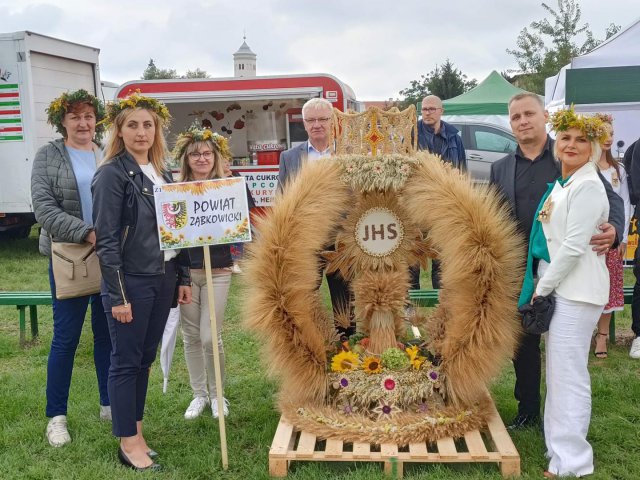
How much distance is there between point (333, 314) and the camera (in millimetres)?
3830

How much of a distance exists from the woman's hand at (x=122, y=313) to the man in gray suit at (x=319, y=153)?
4.24ft

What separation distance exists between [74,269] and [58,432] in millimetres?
980

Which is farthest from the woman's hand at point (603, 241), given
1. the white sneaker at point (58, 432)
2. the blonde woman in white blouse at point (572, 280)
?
the white sneaker at point (58, 432)

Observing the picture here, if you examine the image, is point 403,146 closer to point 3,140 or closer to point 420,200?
point 420,200

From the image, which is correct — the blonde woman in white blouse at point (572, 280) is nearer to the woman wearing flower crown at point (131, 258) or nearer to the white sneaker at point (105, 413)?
the woman wearing flower crown at point (131, 258)

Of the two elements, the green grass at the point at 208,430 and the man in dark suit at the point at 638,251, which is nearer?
the green grass at the point at 208,430

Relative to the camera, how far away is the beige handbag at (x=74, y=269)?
11.4 feet

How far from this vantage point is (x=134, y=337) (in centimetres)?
314

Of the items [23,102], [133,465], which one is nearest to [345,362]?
[133,465]

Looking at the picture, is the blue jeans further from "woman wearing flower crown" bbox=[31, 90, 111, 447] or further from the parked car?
the parked car

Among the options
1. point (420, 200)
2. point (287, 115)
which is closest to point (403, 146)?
point (420, 200)

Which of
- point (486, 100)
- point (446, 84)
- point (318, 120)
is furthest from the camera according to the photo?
point (446, 84)

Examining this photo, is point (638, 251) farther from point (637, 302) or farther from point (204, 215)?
point (204, 215)

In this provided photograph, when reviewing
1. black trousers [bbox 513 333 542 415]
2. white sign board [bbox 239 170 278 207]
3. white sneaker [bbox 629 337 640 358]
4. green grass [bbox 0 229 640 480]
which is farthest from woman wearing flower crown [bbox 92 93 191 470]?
white sign board [bbox 239 170 278 207]
